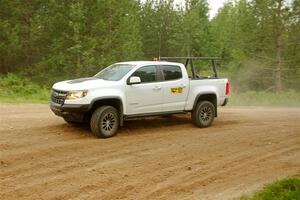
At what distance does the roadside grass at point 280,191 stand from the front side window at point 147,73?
4.67m

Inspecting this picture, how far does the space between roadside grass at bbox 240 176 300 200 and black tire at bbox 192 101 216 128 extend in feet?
15.5

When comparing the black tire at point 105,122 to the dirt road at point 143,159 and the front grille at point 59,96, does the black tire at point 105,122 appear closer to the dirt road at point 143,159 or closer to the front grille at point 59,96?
the dirt road at point 143,159

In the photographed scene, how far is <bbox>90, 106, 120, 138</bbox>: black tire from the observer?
31.5 ft

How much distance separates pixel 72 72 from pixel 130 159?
18295 millimetres

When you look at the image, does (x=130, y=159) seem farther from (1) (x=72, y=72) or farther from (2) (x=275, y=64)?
(2) (x=275, y=64)

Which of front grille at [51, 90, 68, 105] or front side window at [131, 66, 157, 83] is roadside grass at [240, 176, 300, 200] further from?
front grille at [51, 90, 68, 105]

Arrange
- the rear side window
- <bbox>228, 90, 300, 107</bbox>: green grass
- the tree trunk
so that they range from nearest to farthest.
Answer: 1. the rear side window
2. <bbox>228, 90, 300, 107</bbox>: green grass
3. the tree trunk

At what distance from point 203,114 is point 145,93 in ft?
6.91

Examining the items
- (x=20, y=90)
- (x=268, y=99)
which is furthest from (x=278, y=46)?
(x=20, y=90)

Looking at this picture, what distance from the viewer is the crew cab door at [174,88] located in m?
10.9

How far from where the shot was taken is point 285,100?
24047 millimetres

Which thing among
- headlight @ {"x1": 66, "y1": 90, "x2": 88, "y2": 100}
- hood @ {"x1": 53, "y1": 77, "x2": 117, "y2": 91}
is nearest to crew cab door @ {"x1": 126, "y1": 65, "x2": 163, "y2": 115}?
hood @ {"x1": 53, "y1": 77, "x2": 117, "y2": 91}

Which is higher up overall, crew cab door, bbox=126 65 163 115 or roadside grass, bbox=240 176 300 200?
crew cab door, bbox=126 65 163 115

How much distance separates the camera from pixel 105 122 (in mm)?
9789
